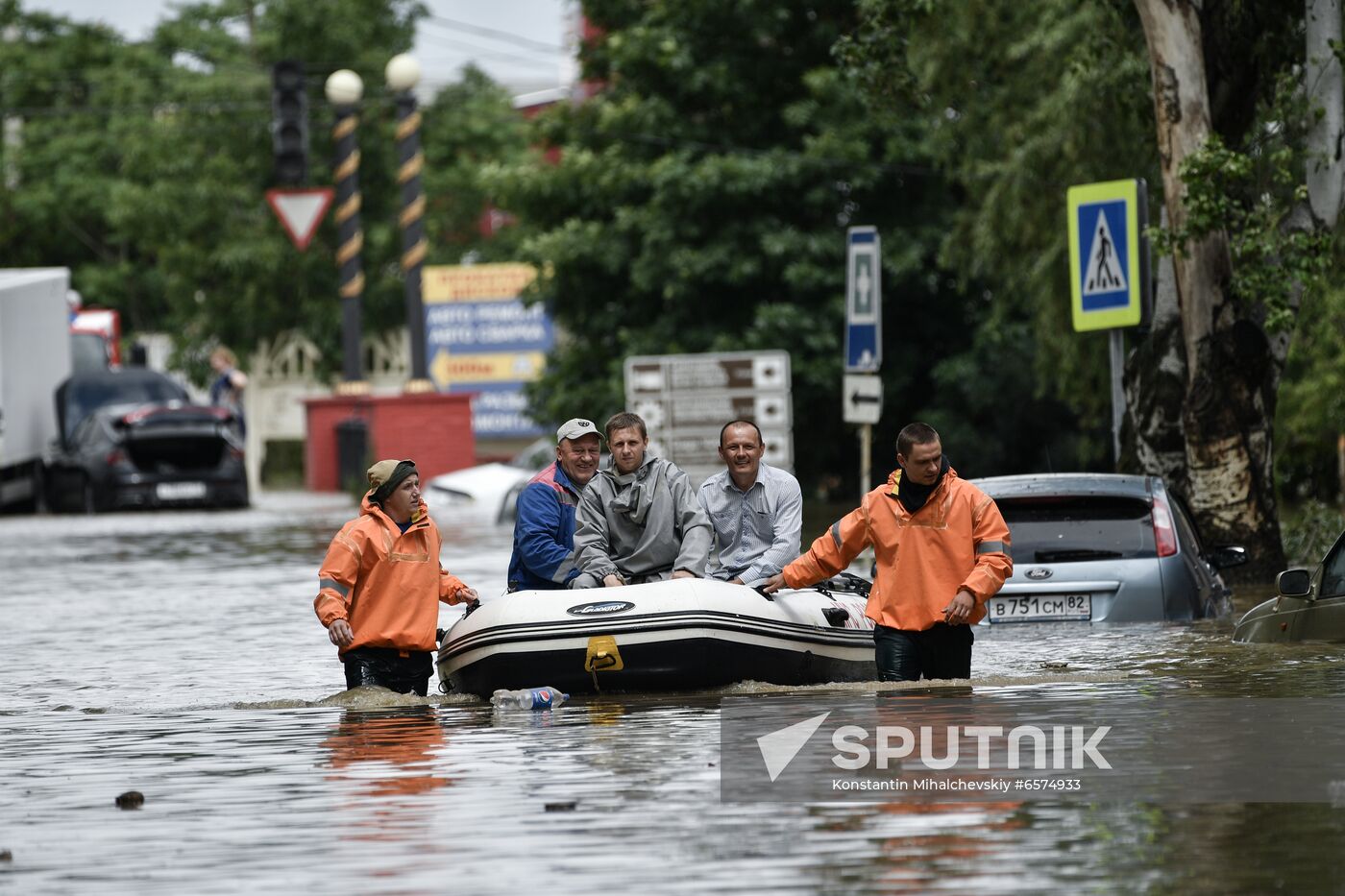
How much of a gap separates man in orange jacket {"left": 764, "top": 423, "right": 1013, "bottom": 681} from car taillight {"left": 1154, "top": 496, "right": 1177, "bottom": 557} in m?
3.44

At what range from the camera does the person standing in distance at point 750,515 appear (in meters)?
13.4

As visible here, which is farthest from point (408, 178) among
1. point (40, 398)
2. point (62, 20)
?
point (62, 20)

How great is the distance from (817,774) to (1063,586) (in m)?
5.95

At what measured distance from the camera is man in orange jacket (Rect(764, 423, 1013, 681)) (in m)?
11.8

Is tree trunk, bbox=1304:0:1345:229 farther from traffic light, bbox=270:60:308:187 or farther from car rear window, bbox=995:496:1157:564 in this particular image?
traffic light, bbox=270:60:308:187

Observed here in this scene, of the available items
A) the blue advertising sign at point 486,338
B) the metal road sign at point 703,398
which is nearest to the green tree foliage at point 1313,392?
the metal road sign at point 703,398

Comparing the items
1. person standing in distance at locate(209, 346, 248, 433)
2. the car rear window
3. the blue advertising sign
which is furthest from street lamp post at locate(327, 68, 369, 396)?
the car rear window

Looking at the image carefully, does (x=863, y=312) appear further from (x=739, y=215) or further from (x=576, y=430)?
(x=739, y=215)

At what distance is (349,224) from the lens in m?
46.1

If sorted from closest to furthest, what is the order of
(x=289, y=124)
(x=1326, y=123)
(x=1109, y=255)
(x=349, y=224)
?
(x=1109, y=255) < (x=1326, y=123) < (x=289, y=124) < (x=349, y=224)

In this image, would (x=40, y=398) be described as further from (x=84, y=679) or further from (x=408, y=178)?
(x=84, y=679)

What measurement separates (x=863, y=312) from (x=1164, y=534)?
6.24m

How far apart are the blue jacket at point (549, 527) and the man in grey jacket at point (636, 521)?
0.75 ft

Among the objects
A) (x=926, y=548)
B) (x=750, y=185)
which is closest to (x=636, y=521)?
(x=926, y=548)
